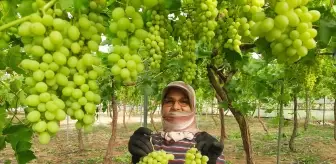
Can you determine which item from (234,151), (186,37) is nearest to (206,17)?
(186,37)

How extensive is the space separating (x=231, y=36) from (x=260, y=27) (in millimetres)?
740

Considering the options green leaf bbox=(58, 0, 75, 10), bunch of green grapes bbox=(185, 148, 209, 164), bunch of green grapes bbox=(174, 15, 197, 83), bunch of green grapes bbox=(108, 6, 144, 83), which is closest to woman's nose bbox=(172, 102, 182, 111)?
bunch of green grapes bbox=(185, 148, 209, 164)

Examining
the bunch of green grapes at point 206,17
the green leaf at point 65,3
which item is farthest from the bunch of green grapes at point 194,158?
the green leaf at point 65,3

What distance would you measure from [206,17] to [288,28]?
0.66m

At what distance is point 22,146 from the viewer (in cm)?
224

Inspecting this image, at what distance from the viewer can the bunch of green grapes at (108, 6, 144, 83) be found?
97 cm

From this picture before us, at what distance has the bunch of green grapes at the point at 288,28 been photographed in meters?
0.84

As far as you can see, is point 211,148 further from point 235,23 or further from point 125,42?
point 125,42

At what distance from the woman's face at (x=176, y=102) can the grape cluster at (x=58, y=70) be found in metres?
2.81

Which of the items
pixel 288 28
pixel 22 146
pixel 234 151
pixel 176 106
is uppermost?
pixel 288 28

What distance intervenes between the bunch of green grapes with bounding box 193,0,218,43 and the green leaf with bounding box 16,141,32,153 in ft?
4.27

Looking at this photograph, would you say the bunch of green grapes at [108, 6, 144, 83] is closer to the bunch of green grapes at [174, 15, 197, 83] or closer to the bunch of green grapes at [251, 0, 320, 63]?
the bunch of green grapes at [251, 0, 320, 63]

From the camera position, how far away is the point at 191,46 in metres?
1.82

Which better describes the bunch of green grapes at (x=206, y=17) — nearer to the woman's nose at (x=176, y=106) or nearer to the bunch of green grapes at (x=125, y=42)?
the bunch of green grapes at (x=125, y=42)
